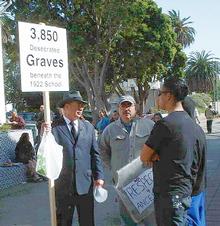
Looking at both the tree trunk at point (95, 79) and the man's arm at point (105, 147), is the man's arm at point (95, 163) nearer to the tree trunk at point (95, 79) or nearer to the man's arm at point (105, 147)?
the man's arm at point (105, 147)

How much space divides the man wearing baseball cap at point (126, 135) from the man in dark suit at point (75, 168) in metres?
0.28

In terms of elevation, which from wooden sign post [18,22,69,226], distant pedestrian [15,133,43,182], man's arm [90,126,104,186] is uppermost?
wooden sign post [18,22,69,226]

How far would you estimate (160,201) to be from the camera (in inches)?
150

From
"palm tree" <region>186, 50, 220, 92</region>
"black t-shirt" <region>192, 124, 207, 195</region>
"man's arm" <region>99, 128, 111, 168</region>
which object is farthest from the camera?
"palm tree" <region>186, 50, 220, 92</region>

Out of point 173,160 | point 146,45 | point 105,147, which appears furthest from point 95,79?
point 173,160

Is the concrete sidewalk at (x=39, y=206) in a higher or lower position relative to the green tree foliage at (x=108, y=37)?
lower

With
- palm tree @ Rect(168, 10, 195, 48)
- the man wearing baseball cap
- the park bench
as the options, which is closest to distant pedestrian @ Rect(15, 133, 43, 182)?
the park bench

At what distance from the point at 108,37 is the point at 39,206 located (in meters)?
24.0

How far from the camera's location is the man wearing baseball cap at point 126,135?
5082 mm

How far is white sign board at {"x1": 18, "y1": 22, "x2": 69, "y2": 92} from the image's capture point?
454 centimetres

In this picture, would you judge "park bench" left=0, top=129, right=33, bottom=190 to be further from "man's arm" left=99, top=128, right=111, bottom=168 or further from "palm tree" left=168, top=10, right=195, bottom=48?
"palm tree" left=168, top=10, right=195, bottom=48

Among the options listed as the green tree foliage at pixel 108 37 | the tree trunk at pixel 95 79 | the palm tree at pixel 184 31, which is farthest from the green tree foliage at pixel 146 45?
the palm tree at pixel 184 31

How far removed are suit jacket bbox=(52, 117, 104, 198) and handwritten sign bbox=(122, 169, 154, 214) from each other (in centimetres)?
32

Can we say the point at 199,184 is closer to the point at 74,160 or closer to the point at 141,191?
the point at 141,191
